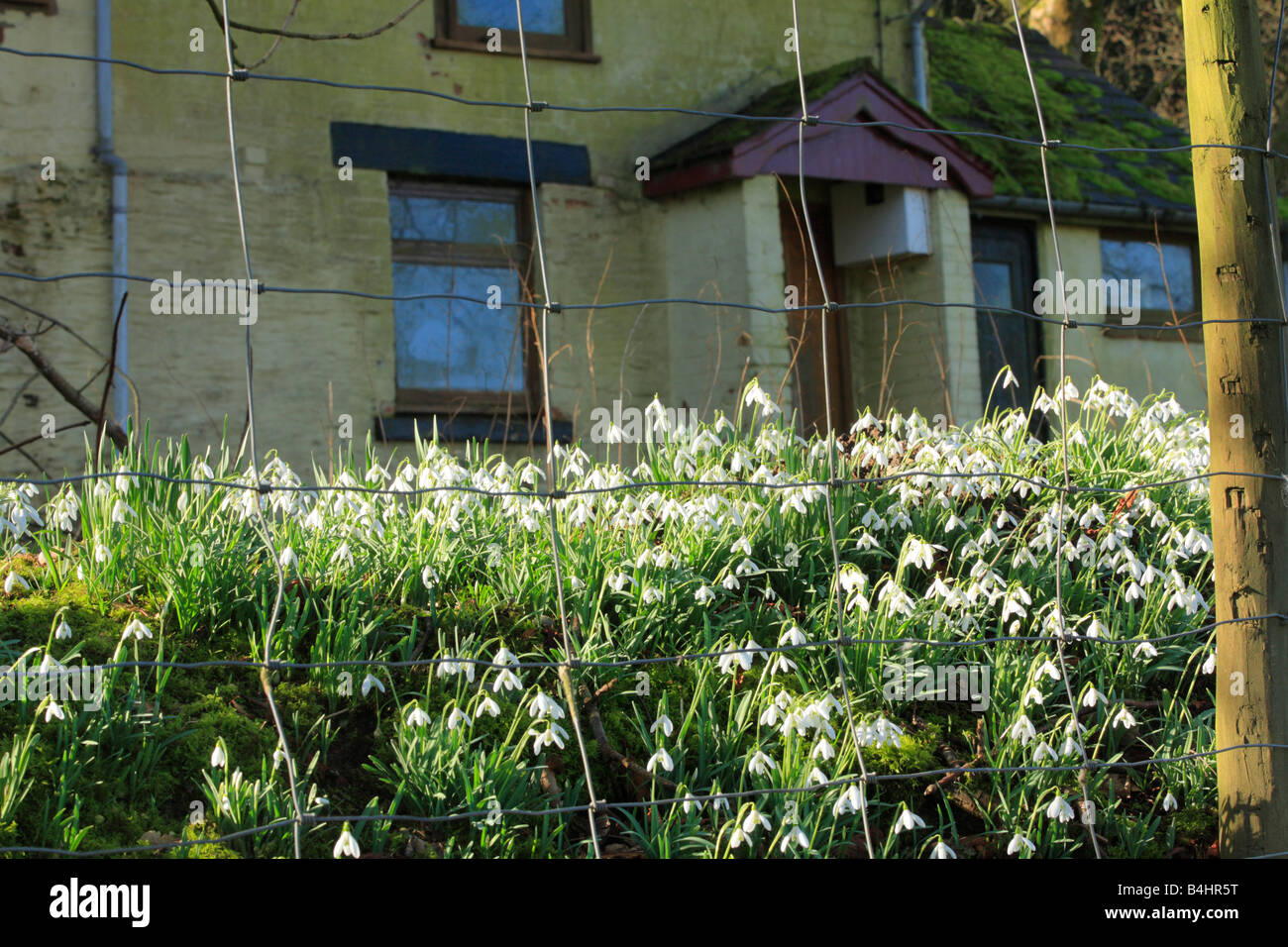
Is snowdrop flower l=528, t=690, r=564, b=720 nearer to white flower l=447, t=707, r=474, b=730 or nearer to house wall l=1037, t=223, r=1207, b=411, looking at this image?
white flower l=447, t=707, r=474, b=730

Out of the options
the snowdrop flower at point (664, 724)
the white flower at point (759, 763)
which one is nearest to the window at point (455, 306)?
the snowdrop flower at point (664, 724)

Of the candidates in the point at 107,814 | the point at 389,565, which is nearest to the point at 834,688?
the point at 389,565

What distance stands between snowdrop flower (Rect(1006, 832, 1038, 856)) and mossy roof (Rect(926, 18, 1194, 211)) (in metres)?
8.84

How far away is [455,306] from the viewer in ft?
32.9

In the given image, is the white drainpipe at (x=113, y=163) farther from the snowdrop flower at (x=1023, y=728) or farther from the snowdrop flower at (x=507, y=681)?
the snowdrop flower at (x=1023, y=728)

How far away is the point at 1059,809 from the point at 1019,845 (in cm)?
15

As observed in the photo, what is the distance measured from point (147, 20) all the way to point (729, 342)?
15.2 feet

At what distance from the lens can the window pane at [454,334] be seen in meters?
9.93

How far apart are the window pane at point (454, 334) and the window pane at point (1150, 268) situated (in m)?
6.18

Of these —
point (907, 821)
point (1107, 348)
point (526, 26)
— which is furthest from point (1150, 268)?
point (907, 821)

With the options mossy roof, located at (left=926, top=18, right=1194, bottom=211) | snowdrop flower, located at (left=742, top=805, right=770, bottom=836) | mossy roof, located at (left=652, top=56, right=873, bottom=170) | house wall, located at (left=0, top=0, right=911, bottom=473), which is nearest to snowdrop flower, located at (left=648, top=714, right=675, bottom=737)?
snowdrop flower, located at (left=742, top=805, right=770, bottom=836)

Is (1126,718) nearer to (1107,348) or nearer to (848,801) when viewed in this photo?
(848,801)

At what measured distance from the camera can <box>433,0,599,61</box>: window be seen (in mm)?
10188
